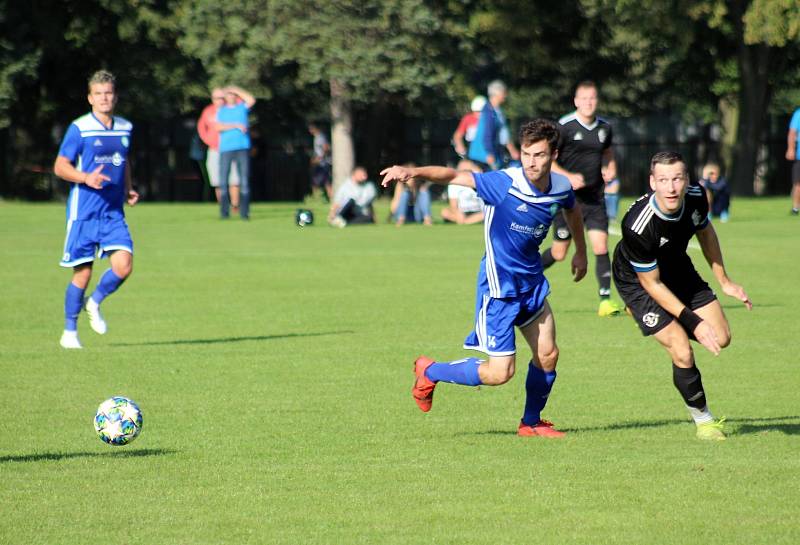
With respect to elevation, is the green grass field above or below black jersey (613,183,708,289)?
below

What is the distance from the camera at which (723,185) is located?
2858cm

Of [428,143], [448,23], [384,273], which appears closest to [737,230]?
[384,273]

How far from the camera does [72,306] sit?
41.5 ft

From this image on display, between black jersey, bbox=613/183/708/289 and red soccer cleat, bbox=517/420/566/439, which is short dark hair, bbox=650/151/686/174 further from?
red soccer cleat, bbox=517/420/566/439

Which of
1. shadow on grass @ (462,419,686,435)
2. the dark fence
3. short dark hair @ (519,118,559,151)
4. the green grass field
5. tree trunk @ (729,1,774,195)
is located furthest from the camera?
the dark fence

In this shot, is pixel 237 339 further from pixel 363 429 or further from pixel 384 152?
pixel 384 152

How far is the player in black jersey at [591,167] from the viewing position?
1470 cm

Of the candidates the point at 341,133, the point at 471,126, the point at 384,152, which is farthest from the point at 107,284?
the point at 384,152

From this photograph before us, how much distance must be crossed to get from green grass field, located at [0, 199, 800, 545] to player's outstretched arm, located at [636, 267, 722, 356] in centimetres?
63

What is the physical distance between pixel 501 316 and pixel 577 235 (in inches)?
29.7

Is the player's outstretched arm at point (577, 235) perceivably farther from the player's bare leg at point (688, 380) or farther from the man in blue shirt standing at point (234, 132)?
the man in blue shirt standing at point (234, 132)

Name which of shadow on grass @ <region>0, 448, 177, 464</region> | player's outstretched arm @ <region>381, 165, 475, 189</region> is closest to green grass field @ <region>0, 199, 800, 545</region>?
shadow on grass @ <region>0, 448, 177, 464</region>

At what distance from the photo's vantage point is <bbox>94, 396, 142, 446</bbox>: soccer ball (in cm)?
821

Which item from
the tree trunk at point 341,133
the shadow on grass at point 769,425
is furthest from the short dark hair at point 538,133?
the tree trunk at point 341,133
